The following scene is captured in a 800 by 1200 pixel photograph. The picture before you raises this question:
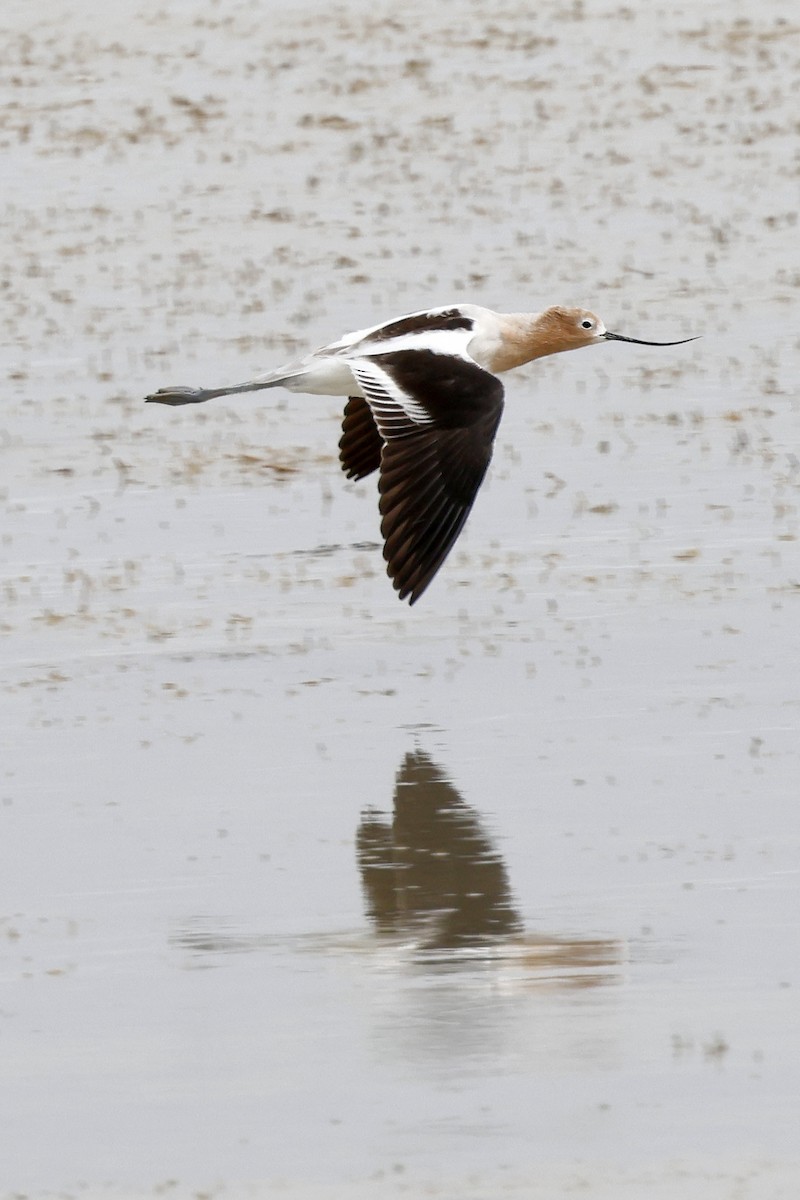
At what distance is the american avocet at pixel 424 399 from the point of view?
9547 mm

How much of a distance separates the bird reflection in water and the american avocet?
0.99m

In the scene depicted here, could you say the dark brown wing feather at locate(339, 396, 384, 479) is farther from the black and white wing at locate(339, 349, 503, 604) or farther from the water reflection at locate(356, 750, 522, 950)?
the water reflection at locate(356, 750, 522, 950)

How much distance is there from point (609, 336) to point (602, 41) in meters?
20.5

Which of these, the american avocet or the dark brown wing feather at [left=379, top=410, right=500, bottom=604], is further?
the american avocet

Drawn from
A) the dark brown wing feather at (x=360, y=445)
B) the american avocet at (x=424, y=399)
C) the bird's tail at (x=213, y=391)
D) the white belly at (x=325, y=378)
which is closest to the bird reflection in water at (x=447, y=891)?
the american avocet at (x=424, y=399)

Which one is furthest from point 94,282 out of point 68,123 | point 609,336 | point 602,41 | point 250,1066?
point 250,1066

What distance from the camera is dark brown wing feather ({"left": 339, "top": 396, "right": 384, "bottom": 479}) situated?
1117 cm

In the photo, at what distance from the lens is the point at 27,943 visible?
7289 mm

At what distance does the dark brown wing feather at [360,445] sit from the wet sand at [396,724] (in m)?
0.68

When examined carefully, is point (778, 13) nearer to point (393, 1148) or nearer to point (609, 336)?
point (609, 336)

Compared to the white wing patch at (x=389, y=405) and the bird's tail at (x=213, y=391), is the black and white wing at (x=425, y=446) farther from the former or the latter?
the bird's tail at (x=213, y=391)

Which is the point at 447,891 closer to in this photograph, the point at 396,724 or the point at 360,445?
the point at 396,724

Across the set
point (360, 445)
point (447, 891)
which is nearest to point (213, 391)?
point (360, 445)

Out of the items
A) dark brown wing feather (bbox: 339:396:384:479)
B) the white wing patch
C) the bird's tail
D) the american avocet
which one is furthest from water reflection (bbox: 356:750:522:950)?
the bird's tail
